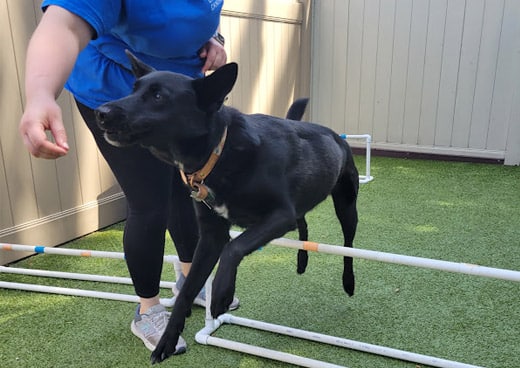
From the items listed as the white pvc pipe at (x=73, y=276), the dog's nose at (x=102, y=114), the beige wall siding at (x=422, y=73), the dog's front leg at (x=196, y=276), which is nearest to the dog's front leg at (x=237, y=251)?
the dog's front leg at (x=196, y=276)

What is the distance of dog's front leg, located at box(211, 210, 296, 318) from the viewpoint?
115cm

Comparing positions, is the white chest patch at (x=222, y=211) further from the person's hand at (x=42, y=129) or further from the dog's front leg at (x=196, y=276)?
the person's hand at (x=42, y=129)

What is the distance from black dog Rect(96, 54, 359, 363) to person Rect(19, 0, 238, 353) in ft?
0.37

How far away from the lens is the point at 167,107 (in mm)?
1072

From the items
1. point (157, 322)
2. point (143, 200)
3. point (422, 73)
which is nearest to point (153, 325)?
point (157, 322)

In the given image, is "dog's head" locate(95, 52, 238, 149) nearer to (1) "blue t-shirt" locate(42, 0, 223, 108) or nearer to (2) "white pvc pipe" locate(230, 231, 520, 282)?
(1) "blue t-shirt" locate(42, 0, 223, 108)

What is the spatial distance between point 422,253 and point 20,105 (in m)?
2.19

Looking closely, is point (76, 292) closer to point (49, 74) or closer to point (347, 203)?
point (347, 203)

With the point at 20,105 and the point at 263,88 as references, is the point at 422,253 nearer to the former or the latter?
the point at 20,105

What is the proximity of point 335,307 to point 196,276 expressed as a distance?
844 mm

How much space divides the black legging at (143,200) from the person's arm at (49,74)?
16.6 inches

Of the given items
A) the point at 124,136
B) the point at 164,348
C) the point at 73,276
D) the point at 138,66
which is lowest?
the point at 73,276

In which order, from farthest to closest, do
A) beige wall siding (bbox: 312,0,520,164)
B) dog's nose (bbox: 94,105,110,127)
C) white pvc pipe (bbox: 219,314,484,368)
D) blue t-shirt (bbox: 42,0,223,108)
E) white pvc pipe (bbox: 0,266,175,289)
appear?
beige wall siding (bbox: 312,0,520,164), white pvc pipe (bbox: 0,266,175,289), white pvc pipe (bbox: 219,314,484,368), blue t-shirt (bbox: 42,0,223,108), dog's nose (bbox: 94,105,110,127)

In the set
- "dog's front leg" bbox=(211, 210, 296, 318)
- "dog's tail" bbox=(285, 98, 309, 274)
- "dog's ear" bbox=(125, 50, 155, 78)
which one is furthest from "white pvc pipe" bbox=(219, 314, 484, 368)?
"dog's ear" bbox=(125, 50, 155, 78)
